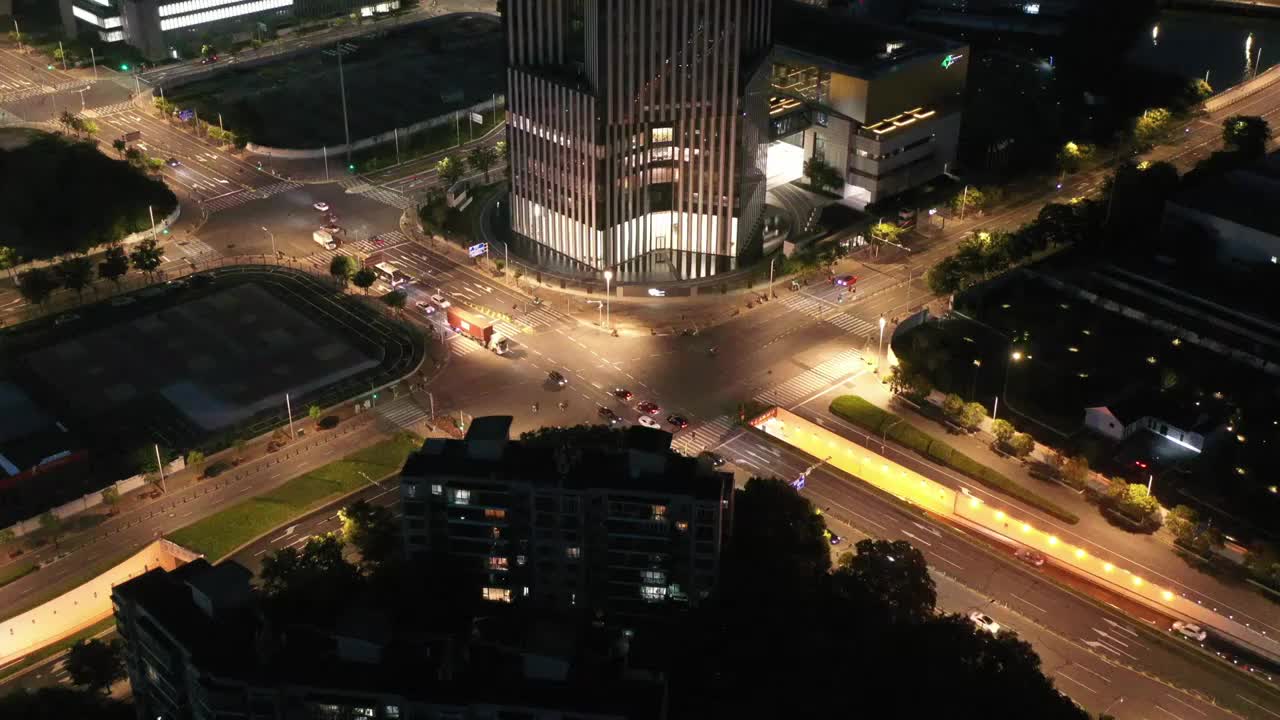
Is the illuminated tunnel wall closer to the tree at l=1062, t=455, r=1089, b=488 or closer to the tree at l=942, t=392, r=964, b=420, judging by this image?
the tree at l=1062, t=455, r=1089, b=488

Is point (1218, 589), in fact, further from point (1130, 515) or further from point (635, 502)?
point (635, 502)

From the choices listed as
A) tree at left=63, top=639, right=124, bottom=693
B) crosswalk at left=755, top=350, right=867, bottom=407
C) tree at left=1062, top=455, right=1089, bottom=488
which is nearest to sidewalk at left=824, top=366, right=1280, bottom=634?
tree at left=1062, top=455, right=1089, bottom=488

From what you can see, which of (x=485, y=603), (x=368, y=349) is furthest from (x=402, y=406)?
(x=485, y=603)

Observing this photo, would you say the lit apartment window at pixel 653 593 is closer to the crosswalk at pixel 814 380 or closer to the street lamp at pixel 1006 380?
the crosswalk at pixel 814 380

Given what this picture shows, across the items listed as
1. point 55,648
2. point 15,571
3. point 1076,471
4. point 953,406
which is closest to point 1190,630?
point 1076,471

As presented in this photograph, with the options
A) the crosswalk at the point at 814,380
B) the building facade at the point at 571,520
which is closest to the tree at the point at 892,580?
the building facade at the point at 571,520

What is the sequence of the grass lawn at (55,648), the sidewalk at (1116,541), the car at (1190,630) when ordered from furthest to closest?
the sidewalk at (1116,541) → the car at (1190,630) → the grass lawn at (55,648)

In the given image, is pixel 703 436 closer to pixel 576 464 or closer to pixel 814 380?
pixel 814 380
